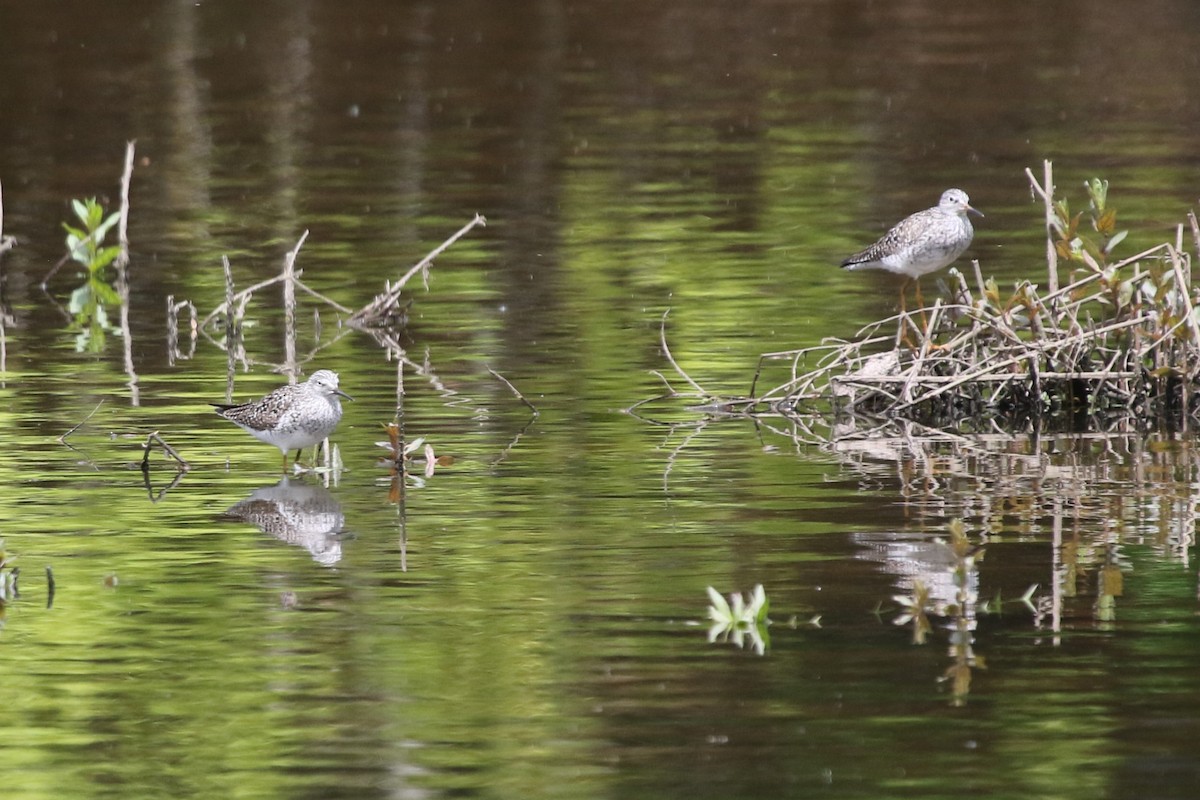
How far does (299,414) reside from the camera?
13.5 metres

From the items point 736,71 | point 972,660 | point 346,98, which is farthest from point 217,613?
point 736,71

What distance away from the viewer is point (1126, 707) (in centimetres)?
921

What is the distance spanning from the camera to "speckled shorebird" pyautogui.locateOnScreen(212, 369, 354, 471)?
44.4 feet

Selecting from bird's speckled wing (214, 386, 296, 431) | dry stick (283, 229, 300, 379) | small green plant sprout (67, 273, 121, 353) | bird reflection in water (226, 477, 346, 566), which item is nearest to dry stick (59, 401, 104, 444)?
bird's speckled wing (214, 386, 296, 431)

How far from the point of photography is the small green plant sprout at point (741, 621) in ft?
33.1

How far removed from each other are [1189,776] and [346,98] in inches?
1152

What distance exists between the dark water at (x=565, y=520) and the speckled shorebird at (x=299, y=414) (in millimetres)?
260

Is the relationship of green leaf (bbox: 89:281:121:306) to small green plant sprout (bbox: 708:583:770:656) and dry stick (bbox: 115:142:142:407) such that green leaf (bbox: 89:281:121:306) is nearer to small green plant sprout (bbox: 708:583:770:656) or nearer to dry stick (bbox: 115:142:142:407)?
dry stick (bbox: 115:142:142:407)

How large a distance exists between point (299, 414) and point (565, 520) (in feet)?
5.85

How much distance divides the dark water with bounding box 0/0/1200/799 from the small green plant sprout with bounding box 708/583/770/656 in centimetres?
12

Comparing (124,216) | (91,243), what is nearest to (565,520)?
(124,216)

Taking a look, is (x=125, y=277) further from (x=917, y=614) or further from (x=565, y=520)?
(x=917, y=614)

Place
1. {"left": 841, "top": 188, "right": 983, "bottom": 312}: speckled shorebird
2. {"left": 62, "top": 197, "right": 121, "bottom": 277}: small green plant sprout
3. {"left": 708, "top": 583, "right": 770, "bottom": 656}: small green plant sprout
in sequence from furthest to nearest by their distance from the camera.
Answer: {"left": 62, "top": 197, "right": 121, "bottom": 277}: small green plant sprout
{"left": 841, "top": 188, "right": 983, "bottom": 312}: speckled shorebird
{"left": 708, "top": 583, "right": 770, "bottom": 656}: small green plant sprout

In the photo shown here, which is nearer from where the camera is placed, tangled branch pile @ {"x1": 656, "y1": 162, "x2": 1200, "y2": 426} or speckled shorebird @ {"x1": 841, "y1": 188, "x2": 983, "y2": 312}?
tangled branch pile @ {"x1": 656, "y1": 162, "x2": 1200, "y2": 426}
